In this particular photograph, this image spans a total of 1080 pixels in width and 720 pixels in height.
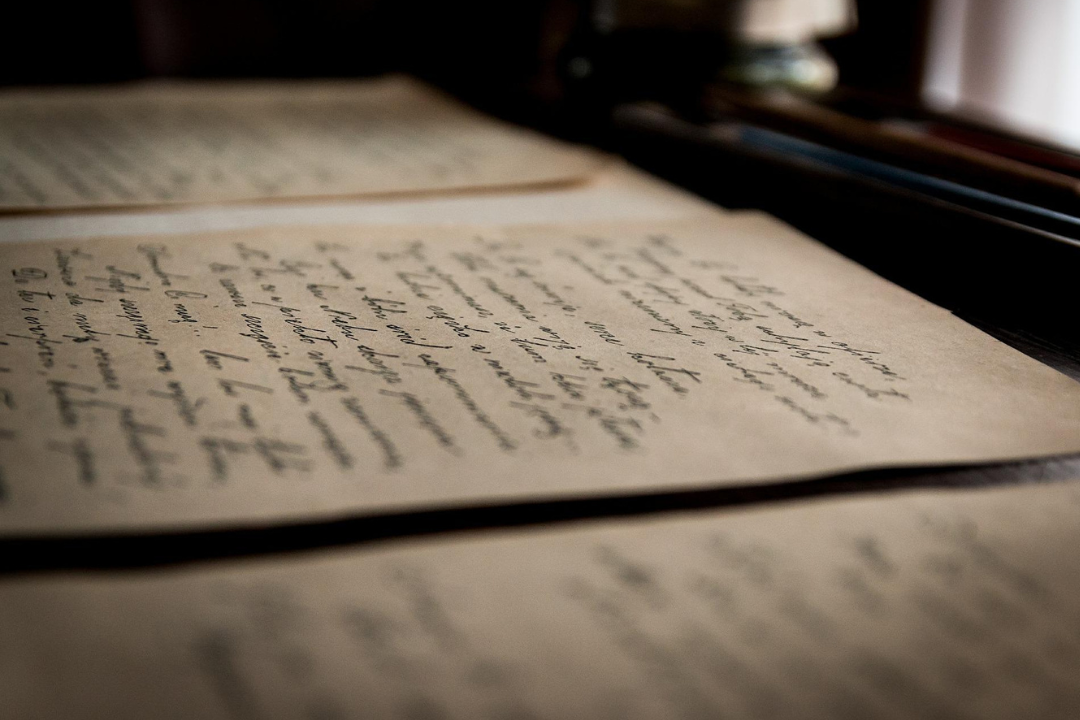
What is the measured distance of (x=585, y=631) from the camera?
0.26 metres

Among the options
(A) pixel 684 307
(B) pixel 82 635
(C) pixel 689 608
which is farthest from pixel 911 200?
(B) pixel 82 635

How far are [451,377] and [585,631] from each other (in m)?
0.18

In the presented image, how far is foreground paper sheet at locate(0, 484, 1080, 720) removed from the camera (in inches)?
9.5

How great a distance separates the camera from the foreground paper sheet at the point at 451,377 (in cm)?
33

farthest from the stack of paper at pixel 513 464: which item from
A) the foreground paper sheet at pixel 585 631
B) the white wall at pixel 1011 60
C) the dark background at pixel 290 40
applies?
the white wall at pixel 1011 60

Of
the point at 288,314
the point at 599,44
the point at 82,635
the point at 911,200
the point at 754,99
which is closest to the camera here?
the point at 82,635

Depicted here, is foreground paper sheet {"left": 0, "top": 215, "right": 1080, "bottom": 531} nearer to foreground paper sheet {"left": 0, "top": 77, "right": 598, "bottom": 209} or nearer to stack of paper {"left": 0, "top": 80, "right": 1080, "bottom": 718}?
stack of paper {"left": 0, "top": 80, "right": 1080, "bottom": 718}

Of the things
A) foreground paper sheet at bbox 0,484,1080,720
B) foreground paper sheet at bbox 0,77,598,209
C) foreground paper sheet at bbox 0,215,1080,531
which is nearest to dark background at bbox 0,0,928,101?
foreground paper sheet at bbox 0,77,598,209

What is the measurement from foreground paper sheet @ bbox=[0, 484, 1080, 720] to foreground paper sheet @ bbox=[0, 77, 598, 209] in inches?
20.0

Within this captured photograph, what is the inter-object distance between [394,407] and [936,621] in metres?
0.20

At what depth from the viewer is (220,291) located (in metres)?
0.52

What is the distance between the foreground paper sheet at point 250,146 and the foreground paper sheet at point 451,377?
0.17 meters

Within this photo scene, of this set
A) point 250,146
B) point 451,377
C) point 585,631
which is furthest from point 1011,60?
point 585,631

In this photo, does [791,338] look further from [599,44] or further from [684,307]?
[599,44]
